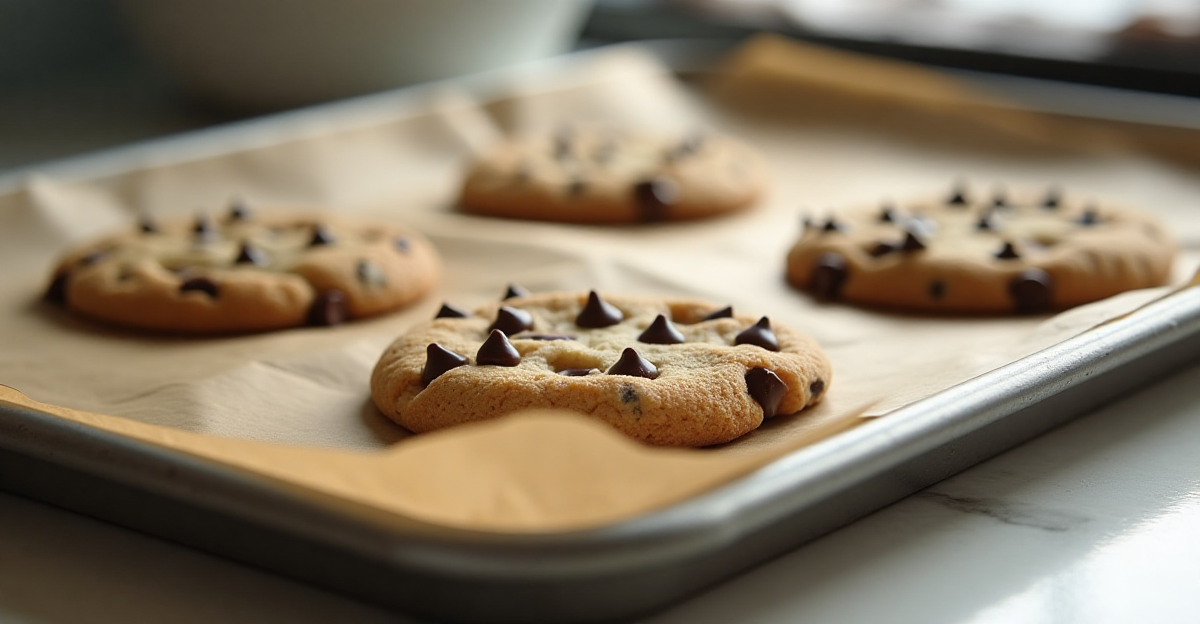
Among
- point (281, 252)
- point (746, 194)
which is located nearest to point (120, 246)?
point (281, 252)

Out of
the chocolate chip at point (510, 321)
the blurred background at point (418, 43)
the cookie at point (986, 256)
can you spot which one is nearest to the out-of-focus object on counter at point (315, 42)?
the blurred background at point (418, 43)

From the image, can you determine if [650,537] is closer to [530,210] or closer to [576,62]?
[530,210]

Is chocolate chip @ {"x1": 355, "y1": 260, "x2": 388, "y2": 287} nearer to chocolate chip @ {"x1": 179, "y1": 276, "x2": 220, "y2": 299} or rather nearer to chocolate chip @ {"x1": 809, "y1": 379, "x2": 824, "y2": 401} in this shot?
chocolate chip @ {"x1": 179, "y1": 276, "x2": 220, "y2": 299}

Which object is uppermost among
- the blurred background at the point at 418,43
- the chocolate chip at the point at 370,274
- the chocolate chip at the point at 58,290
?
the blurred background at the point at 418,43

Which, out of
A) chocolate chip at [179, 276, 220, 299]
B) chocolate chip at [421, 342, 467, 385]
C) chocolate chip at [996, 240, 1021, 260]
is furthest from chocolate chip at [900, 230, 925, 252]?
chocolate chip at [179, 276, 220, 299]

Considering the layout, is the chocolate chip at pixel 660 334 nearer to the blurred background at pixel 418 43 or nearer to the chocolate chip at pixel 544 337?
the chocolate chip at pixel 544 337

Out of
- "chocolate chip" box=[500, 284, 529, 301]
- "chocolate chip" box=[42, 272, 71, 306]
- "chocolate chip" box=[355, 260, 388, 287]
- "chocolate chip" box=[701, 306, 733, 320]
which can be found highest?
"chocolate chip" box=[701, 306, 733, 320]

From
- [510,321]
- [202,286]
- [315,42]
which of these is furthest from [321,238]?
[315,42]
